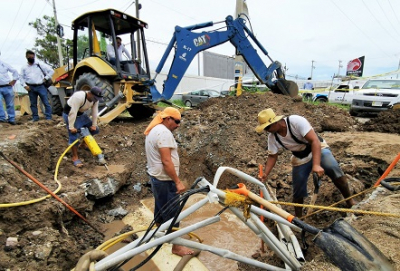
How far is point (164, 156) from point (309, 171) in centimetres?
181

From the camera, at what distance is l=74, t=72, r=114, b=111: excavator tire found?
6316 millimetres

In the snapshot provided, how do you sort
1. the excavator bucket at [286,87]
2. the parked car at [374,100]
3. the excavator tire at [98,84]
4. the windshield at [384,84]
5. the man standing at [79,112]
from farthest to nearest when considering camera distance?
the windshield at [384,84] → the parked car at [374,100] → the excavator bucket at [286,87] → the excavator tire at [98,84] → the man standing at [79,112]

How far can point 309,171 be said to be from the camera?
3113 millimetres

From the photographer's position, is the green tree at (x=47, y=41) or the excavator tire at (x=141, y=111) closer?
the excavator tire at (x=141, y=111)

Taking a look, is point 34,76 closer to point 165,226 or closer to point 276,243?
point 165,226

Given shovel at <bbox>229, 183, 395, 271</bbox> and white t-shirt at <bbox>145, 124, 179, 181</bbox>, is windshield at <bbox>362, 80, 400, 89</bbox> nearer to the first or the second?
white t-shirt at <bbox>145, 124, 179, 181</bbox>

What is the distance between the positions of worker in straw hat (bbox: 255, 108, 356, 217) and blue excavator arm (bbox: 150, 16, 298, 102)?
14.0 feet

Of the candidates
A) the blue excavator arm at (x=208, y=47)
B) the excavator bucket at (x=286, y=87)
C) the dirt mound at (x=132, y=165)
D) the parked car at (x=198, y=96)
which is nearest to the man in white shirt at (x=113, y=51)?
the blue excavator arm at (x=208, y=47)

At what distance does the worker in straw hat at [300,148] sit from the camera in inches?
109

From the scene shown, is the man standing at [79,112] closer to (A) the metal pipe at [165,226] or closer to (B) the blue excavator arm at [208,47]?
(B) the blue excavator arm at [208,47]

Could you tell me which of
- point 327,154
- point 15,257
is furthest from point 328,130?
point 15,257

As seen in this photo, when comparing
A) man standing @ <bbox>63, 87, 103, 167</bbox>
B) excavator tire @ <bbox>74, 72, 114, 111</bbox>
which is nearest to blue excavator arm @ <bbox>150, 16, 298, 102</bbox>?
excavator tire @ <bbox>74, 72, 114, 111</bbox>

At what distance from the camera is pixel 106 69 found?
20.8 ft

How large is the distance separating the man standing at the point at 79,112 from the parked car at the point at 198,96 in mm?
11327
